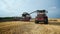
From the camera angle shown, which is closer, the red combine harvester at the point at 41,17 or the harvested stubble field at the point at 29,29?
the harvested stubble field at the point at 29,29

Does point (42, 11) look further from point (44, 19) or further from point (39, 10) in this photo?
point (44, 19)

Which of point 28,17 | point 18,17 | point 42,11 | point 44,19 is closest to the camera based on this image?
point 44,19

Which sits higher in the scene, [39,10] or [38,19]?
[39,10]

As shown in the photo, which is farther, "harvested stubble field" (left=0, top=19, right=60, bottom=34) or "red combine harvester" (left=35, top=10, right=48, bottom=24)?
"red combine harvester" (left=35, top=10, right=48, bottom=24)

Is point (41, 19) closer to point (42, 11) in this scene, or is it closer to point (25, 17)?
point (42, 11)

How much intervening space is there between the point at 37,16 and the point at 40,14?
0.92 metres

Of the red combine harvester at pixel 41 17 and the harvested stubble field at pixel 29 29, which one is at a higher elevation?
the red combine harvester at pixel 41 17

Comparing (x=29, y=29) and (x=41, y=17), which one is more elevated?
(x=41, y=17)

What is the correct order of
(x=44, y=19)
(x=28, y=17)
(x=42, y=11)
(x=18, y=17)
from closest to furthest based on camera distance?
1. (x=44, y=19)
2. (x=42, y=11)
3. (x=28, y=17)
4. (x=18, y=17)

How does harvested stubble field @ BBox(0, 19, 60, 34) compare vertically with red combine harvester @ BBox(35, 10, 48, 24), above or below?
below

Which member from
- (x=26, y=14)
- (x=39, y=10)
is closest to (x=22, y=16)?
(x=26, y=14)

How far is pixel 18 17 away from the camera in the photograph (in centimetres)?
5525

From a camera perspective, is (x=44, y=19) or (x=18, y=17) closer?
(x=44, y=19)

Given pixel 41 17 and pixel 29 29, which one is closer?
pixel 29 29
